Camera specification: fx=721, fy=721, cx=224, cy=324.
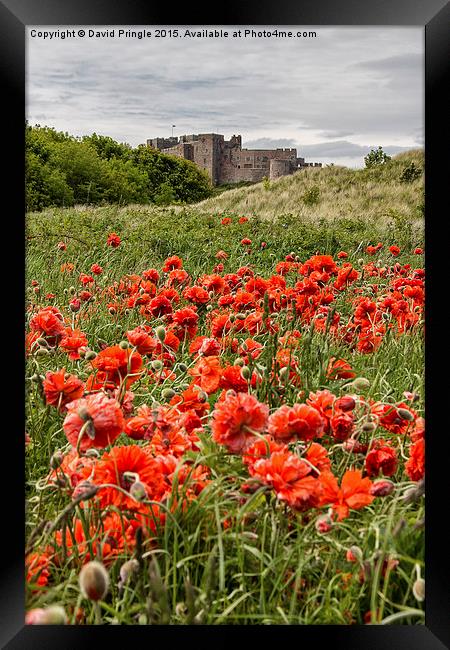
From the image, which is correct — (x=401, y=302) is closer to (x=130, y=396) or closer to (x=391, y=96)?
(x=391, y=96)

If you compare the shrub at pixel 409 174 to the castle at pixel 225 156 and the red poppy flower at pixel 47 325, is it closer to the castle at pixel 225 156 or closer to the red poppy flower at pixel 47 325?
the castle at pixel 225 156

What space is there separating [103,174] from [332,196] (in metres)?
2.95

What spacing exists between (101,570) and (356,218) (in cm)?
528

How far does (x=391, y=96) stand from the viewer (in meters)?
2.68

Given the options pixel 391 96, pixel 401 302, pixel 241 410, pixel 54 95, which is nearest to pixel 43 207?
pixel 54 95

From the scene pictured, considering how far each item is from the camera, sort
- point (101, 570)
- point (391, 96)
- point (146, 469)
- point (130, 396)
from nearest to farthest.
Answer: point (101, 570), point (146, 469), point (130, 396), point (391, 96)

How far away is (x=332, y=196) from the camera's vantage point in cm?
680

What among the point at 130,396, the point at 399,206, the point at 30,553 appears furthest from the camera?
the point at 399,206

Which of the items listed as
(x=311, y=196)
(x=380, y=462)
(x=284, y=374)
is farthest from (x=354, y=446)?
(x=311, y=196)

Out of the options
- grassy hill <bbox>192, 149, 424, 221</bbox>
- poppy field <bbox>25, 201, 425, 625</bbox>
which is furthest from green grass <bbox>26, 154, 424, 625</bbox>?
grassy hill <bbox>192, 149, 424, 221</bbox>

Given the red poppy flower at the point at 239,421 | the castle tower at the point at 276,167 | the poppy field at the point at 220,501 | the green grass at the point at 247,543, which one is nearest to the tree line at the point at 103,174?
the castle tower at the point at 276,167

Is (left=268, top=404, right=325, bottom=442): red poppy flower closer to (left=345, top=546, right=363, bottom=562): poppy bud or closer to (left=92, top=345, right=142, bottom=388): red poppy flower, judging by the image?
(left=345, top=546, right=363, bottom=562): poppy bud
